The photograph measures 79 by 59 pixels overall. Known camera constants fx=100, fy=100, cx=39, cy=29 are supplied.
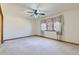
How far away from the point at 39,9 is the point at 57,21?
158cm

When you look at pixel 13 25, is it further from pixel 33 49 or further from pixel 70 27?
pixel 70 27

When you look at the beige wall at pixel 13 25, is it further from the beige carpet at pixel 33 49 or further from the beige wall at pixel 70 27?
the beige wall at pixel 70 27

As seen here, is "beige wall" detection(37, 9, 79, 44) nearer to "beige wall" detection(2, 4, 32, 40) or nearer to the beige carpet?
the beige carpet

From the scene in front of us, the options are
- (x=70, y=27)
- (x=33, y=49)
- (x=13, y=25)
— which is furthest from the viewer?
(x=70, y=27)

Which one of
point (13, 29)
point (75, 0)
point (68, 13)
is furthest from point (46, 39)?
point (75, 0)

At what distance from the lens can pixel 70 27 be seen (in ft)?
15.6

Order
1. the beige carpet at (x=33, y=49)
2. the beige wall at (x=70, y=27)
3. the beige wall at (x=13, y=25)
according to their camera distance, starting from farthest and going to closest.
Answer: the beige wall at (x=70, y=27) < the beige wall at (x=13, y=25) < the beige carpet at (x=33, y=49)

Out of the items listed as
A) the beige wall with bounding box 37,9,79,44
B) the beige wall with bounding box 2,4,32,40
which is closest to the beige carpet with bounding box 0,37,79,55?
the beige wall with bounding box 2,4,32,40

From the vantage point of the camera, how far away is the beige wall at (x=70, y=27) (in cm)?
446

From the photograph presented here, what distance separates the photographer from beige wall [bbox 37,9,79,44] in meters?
4.46

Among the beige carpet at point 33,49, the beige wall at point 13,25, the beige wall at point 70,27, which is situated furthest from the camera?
the beige wall at point 70,27

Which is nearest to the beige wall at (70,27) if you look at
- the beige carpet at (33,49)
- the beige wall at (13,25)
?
the beige carpet at (33,49)

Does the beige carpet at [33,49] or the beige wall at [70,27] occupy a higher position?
the beige wall at [70,27]

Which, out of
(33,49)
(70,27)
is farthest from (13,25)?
(70,27)
